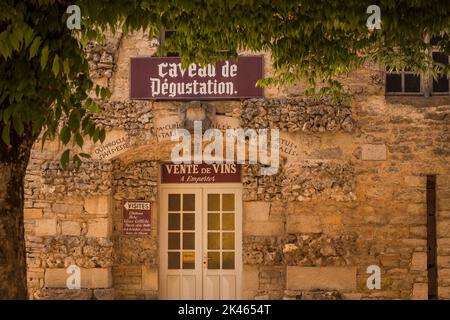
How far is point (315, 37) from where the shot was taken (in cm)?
682

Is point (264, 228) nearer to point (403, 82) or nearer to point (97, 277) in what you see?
point (97, 277)

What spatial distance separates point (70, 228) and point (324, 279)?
12.3ft

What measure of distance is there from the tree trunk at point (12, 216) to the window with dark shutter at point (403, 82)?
6345 millimetres

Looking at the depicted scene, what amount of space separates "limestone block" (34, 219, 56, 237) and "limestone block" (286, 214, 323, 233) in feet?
11.3

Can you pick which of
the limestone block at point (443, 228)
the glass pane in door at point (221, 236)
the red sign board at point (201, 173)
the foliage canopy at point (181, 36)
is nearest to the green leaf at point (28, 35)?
the foliage canopy at point (181, 36)

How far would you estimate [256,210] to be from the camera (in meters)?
9.91

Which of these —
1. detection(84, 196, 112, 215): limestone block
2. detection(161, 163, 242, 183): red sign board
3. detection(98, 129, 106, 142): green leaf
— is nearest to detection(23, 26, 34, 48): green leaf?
detection(98, 129, 106, 142): green leaf

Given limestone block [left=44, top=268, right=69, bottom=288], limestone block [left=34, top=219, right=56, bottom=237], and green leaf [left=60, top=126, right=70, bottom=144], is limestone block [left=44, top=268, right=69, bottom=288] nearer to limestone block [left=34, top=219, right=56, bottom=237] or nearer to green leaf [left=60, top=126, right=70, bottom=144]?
limestone block [left=34, top=219, right=56, bottom=237]

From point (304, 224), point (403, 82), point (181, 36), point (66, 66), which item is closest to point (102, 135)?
point (66, 66)

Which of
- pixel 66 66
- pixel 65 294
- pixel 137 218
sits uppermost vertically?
pixel 66 66

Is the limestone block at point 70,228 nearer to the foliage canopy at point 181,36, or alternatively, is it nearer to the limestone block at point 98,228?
the limestone block at point 98,228

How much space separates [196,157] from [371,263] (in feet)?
9.92

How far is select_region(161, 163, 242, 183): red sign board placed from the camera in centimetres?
1032
